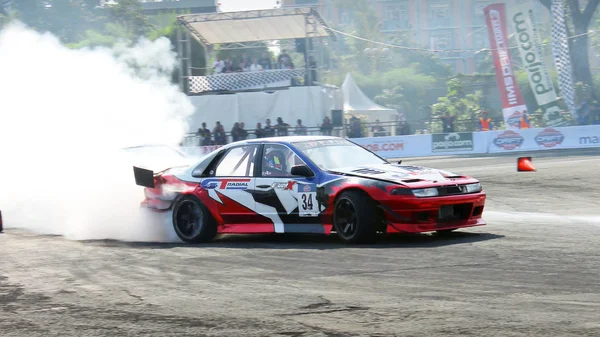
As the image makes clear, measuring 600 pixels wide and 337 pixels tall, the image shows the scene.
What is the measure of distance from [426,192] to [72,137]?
27.9 feet

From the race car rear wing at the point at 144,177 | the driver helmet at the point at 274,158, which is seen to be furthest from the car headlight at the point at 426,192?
the race car rear wing at the point at 144,177

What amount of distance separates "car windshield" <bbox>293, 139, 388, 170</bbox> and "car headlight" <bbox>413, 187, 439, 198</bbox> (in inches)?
44.4

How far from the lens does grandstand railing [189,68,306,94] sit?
33.7m

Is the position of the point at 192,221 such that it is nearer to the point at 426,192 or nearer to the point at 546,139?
the point at 426,192

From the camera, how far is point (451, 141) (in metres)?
33.1

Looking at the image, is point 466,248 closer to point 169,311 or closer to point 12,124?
point 169,311

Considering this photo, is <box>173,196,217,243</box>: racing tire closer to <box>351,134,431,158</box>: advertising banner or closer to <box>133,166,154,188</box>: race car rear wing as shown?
<box>133,166,154,188</box>: race car rear wing

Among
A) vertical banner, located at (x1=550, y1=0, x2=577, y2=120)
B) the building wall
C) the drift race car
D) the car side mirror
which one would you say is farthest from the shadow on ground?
the building wall

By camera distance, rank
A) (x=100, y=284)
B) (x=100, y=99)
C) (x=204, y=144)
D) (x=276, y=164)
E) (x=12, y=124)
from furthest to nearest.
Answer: (x=204, y=144) → (x=100, y=99) → (x=12, y=124) → (x=276, y=164) → (x=100, y=284)

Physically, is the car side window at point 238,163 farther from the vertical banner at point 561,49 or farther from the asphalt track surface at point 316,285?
the vertical banner at point 561,49

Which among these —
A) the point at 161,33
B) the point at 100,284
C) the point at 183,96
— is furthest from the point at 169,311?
the point at 161,33

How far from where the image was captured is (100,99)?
17641 mm

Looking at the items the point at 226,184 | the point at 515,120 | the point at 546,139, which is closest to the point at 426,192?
the point at 226,184

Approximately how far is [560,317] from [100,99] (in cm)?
1368
